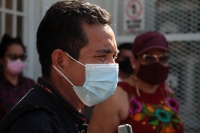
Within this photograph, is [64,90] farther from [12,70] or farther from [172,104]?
[12,70]

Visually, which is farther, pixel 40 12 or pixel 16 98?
pixel 40 12

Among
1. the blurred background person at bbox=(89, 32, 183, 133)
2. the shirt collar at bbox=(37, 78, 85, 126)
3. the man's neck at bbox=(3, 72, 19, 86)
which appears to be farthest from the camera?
the man's neck at bbox=(3, 72, 19, 86)

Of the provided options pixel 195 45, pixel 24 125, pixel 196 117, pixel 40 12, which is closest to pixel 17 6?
pixel 40 12

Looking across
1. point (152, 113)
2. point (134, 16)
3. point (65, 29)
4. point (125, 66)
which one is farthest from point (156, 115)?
point (134, 16)

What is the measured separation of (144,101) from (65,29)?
1343 mm

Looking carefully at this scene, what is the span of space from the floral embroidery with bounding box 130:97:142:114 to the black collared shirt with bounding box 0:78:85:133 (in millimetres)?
1064

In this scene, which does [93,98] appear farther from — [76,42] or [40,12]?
[40,12]

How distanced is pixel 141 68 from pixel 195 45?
Answer: 1.67 meters

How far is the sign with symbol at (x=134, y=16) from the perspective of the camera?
4676mm

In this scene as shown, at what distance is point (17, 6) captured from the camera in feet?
15.3

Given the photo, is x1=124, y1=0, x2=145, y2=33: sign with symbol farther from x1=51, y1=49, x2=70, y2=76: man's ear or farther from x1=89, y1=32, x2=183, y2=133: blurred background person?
x1=51, y1=49, x2=70, y2=76: man's ear

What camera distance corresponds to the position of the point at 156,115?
2.74 meters

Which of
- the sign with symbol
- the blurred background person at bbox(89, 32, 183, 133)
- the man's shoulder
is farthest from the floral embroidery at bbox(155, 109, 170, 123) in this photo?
the sign with symbol

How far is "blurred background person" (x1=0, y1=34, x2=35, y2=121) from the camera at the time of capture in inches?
153
